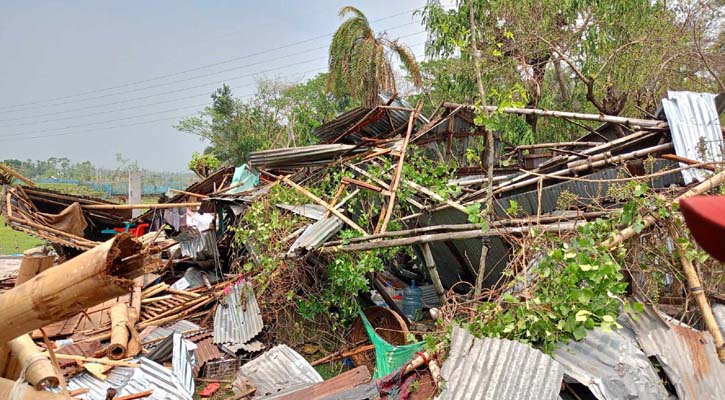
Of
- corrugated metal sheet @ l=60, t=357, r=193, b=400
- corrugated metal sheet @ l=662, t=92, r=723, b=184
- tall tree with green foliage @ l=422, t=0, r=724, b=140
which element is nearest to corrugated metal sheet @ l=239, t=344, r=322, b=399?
corrugated metal sheet @ l=60, t=357, r=193, b=400

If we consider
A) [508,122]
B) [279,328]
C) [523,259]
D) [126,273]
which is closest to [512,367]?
[523,259]

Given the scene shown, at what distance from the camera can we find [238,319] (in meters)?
7.05

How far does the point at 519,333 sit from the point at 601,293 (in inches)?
26.3

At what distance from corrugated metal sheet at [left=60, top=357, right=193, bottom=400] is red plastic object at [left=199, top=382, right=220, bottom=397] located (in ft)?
1.13

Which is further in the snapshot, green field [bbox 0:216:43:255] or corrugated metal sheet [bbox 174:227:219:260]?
green field [bbox 0:216:43:255]

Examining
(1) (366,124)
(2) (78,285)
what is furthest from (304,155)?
(2) (78,285)

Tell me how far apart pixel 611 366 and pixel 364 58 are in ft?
53.9

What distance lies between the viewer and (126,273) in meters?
1.07

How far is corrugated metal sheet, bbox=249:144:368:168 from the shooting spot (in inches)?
298

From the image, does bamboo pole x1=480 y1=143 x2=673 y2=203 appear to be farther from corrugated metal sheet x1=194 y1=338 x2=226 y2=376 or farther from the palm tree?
the palm tree

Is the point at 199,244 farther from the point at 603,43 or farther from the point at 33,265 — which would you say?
the point at 603,43

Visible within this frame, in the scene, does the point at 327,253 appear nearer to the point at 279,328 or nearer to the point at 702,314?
the point at 279,328

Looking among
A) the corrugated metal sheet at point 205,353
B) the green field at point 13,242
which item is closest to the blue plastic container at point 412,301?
the corrugated metal sheet at point 205,353

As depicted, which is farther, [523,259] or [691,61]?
[691,61]
